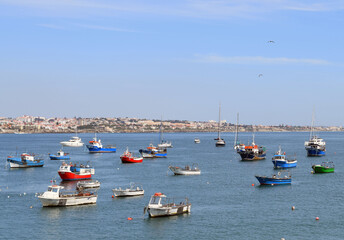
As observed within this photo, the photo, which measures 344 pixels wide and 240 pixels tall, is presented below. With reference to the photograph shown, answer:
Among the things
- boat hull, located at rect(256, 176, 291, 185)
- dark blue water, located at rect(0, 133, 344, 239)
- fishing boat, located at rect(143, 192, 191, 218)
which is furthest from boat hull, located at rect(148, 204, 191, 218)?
boat hull, located at rect(256, 176, 291, 185)

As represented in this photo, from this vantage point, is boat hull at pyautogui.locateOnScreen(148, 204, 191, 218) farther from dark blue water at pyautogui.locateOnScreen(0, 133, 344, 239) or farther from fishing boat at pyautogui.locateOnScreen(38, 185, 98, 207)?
fishing boat at pyautogui.locateOnScreen(38, 185, 98, 207)

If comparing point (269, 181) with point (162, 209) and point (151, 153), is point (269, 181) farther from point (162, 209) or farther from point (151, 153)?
point (151, 153)

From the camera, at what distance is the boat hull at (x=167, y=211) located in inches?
2427

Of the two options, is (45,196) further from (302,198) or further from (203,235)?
(302,198)

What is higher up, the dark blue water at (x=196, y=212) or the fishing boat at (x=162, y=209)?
the fishing boat at (x=162, y=209)

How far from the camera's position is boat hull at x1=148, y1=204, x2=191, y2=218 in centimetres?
6166

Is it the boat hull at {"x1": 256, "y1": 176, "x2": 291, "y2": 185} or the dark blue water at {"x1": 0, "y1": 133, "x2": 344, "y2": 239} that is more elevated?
the boat hull at {"x1": 256, "y1": 176, "x2": 291, "y2": 185}

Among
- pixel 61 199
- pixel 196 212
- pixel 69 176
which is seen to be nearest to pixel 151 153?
pixel 69 176

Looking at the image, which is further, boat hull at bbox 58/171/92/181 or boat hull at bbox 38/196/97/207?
boat hull at bbox 58/171/92/181

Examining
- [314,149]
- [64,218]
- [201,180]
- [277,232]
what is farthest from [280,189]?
[314,149]

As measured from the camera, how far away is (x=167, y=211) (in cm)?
6244

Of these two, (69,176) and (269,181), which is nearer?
(269,181)

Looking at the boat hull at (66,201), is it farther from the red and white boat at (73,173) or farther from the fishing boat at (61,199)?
the red and white boat at (73,173)

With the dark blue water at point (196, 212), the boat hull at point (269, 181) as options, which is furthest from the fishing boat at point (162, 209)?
the boat hull at point (269, 181)
